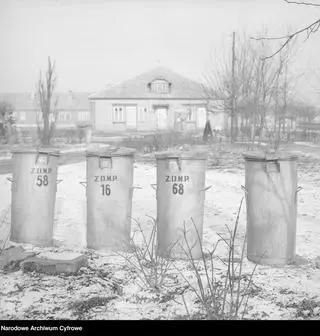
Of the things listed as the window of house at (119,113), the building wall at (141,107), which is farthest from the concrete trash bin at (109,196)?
the window of house at (119,113)

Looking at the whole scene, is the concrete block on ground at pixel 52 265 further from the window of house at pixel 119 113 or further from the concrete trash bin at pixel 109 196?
the window of house at pixel 119 113

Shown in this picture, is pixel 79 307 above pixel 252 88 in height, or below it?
below

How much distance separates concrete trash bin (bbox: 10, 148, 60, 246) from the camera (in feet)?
13.6

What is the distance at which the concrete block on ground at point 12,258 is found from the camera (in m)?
3.57

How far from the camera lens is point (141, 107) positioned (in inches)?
828

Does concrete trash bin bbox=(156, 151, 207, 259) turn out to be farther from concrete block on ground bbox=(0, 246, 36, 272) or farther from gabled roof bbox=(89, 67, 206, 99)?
gabled roof bbox=(89, 67, 206, 99)

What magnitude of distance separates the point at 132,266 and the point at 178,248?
20.3 inches

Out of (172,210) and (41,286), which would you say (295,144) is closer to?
(172,210)

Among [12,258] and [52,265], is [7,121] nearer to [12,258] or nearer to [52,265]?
[12,258]

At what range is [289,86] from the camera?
7.18m

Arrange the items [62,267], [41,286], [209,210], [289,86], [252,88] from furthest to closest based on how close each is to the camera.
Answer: [252,88], [289,86], [209,210], [62,267], [41,286]

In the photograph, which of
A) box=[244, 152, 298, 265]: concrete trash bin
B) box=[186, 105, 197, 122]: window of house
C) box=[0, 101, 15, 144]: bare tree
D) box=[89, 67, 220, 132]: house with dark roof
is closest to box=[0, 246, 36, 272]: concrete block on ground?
box=[244, 152, 298, 265]: concrete trash bin
